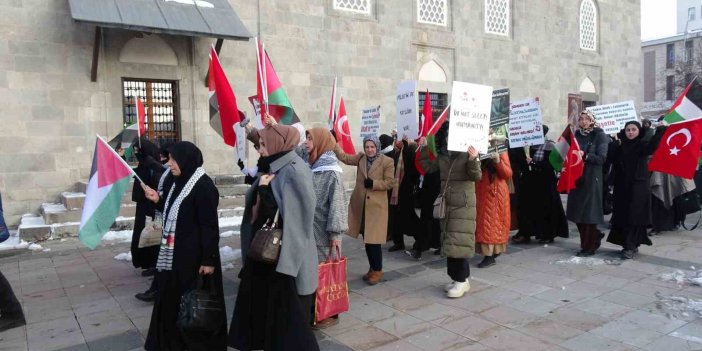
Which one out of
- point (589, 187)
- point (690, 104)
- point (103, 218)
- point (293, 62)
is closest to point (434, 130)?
point (589, 187)

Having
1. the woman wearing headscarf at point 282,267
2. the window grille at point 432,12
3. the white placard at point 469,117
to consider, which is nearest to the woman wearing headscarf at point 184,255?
the woman wearing headscarf at point 282,267

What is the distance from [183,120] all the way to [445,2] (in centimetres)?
853

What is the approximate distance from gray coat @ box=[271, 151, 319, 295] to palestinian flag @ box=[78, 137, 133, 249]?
1.55 m

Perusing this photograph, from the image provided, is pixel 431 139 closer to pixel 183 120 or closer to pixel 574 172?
pixel 574 172

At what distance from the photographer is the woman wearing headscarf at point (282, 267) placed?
3.42 metres

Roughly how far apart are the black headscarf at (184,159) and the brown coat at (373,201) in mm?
2082

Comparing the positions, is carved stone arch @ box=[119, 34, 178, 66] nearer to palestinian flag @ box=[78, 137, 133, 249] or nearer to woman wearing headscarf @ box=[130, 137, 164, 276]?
woman wearing headscarf @ box=[130, 137, 164, 276]

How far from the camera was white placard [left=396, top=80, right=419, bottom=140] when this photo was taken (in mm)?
6812

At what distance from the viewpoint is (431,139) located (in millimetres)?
5703

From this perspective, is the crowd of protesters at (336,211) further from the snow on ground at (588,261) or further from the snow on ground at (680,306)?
the snow on ground at (680,306)

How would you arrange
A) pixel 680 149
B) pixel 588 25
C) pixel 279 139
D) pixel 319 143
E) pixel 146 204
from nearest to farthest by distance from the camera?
1. pixel 279 139
2. pixel 319 143
3. pixel 146 204
4. pixel 680 149
5. pixel 588 25

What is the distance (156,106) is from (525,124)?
304 inches

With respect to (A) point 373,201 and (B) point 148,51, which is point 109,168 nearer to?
(A) point 373,201

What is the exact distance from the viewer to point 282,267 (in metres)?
3.36
